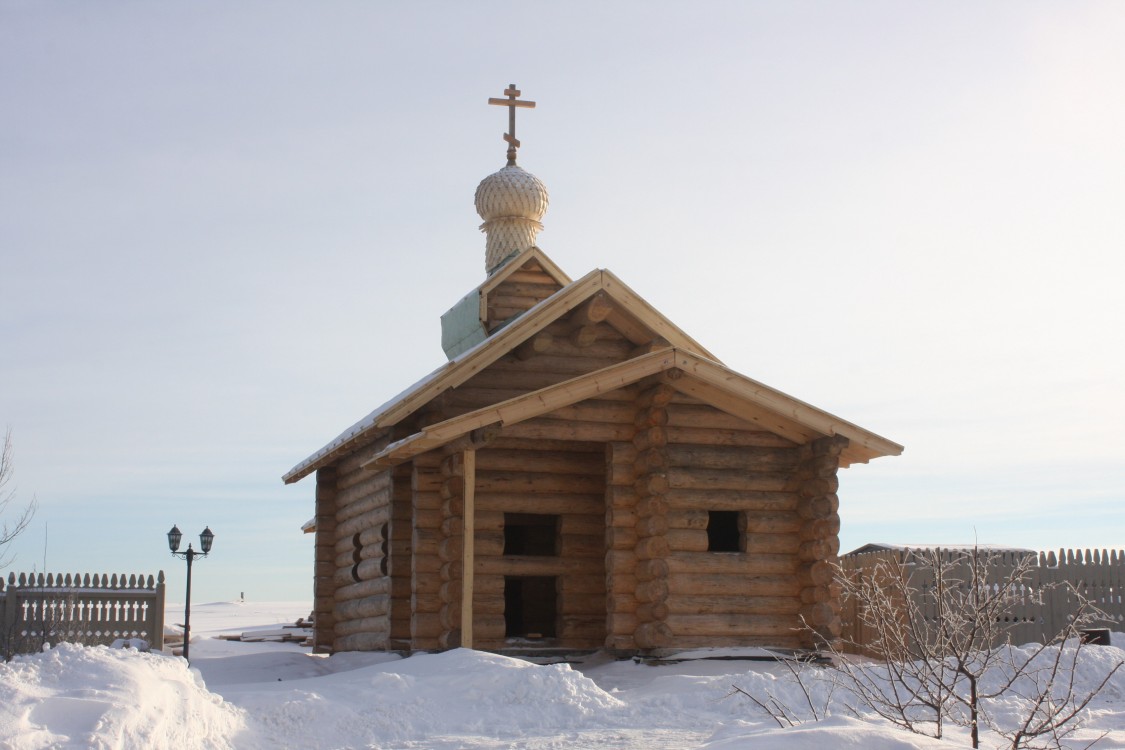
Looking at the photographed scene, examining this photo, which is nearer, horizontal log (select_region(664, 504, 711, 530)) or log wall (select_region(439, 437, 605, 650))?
horizontal log (select_region(664, 504, 711, 530))

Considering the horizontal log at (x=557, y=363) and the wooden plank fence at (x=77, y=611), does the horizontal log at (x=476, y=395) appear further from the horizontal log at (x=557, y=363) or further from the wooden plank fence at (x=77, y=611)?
the wooden plank fence at (x=77, y=611)

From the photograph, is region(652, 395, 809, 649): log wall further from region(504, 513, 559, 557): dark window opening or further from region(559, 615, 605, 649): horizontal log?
region(504, 513, 559, 557): dark window opening

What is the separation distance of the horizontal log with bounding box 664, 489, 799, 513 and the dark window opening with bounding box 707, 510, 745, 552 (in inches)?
68.4

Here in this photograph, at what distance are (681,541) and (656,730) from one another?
5.93m

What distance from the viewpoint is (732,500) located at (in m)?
18.0

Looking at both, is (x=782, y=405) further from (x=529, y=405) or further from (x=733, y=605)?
(x=529, y=405)

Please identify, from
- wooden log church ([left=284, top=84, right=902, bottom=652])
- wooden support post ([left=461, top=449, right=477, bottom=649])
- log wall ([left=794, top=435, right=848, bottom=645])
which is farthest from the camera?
log wall ([left=794, top=435, right=848, bottom=645])

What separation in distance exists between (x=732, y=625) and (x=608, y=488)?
2510mm

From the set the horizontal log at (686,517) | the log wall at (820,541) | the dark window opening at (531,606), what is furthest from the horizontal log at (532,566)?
the dark window opening at (531,606)

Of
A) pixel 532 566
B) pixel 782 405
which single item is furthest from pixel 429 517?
pixel 782 405

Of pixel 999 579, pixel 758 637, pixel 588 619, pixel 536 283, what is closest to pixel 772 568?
pixel 758 637

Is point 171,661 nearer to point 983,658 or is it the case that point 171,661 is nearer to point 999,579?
point 983,658

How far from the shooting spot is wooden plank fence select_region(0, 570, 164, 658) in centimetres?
2045

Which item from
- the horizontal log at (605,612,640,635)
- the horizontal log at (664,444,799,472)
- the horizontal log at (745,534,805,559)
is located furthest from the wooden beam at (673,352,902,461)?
the horizontal log at (605,612,640,635)
